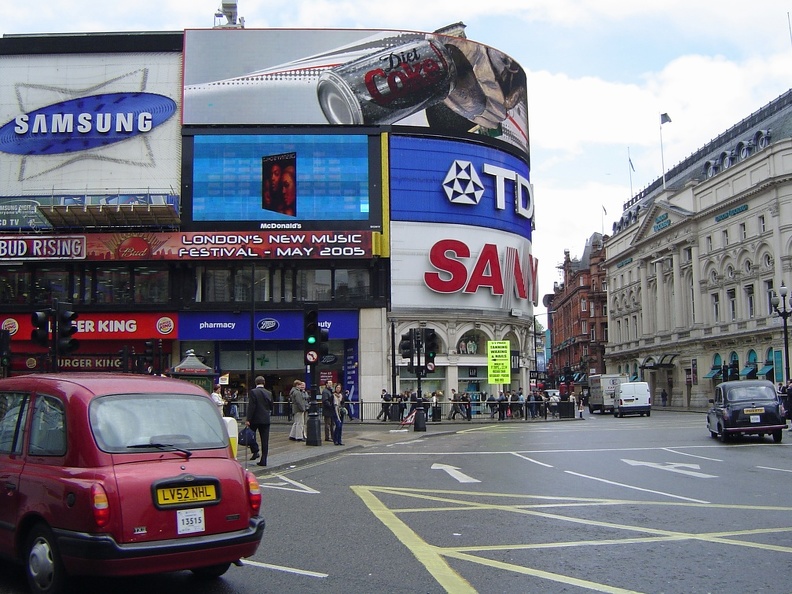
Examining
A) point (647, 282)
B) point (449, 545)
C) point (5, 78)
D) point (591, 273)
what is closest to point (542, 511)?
point (449, 545)

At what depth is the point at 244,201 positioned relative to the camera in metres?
48.7

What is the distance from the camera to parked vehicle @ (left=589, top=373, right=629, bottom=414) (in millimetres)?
64850

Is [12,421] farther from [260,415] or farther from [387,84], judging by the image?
[387,84]

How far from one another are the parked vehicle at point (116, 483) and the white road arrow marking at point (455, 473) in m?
8.40

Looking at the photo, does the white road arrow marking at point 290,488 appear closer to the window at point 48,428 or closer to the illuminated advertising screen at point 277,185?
the window at point 48,428

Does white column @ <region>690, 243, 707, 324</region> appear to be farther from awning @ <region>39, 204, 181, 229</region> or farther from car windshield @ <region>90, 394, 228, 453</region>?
car windshield @ <region>90, 394, 228, 453</region>

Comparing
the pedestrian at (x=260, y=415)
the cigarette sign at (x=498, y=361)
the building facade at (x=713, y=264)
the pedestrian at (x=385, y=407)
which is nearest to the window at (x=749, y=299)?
the building facade at (x=713, y=264)

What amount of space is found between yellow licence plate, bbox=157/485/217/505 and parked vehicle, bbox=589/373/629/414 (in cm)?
5897

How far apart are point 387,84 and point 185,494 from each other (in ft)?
153

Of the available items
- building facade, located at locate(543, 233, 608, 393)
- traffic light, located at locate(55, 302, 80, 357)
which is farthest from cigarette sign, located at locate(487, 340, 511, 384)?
building facade, located at locate(543, 233, 608, 393)

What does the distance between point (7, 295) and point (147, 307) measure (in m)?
8.43

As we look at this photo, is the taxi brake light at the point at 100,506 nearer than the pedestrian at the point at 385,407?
Yes

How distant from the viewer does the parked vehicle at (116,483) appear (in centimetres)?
643

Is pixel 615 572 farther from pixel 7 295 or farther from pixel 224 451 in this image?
pixel 7 295
